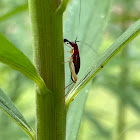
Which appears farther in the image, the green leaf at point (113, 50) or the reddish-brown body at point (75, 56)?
the reddish-brown body at point (75, 56)

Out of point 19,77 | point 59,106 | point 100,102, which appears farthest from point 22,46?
point 100,102

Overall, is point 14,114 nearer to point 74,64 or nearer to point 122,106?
point 74,64

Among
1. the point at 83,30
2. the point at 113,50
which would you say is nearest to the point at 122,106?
the point at 83,30

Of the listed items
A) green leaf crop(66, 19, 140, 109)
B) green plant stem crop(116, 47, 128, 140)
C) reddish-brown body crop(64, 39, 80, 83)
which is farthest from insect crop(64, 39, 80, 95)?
green plant stem crop(116, 47, 128, 140)

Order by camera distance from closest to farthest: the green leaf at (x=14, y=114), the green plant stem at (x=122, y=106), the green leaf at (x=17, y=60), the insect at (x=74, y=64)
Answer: the green leaf at (x=17, y=60)
the green leaf at (x=14, y=114)
the insect at (x=74, y=64)
the green plant stem at (x=122, y=106)

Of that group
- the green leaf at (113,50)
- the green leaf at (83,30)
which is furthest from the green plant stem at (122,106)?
the green leaf at (113,50)

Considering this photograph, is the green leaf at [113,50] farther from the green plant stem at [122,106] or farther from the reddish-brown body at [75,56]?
the green plant stem at [122,106]
